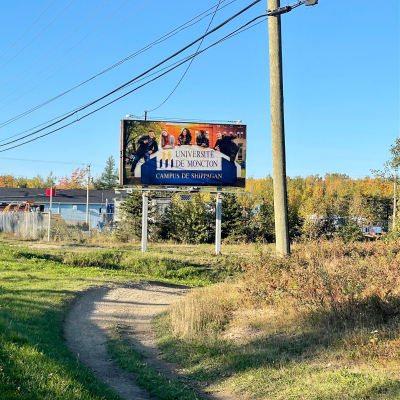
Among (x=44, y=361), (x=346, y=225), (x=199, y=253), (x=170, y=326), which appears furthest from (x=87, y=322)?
(x=346, y=225)

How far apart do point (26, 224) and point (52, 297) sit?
21234mm

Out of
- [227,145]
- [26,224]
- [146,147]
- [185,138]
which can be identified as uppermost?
[185,138]

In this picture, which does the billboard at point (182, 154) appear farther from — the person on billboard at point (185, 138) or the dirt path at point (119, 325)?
the dirt path at point (119, 325)

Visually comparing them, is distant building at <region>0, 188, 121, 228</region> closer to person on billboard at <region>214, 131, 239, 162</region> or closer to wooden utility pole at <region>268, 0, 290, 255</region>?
person on billboard at <region>214, 131, 239, 162</region>

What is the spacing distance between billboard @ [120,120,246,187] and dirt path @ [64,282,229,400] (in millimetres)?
8957

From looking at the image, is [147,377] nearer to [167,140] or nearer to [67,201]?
[167,140]

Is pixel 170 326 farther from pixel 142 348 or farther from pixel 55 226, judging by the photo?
pixel 55 226

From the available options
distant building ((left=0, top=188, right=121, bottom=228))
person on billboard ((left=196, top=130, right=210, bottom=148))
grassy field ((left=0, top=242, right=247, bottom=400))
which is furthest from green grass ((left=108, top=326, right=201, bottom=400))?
distant building ((left=0, top=188, right=121, bottom=228))

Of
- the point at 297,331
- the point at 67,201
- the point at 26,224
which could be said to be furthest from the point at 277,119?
the point at 67,201

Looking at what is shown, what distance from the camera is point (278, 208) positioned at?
1087 centimetres

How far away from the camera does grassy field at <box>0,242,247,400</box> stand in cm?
521

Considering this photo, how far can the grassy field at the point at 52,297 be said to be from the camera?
205 inches

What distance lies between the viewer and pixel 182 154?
24812mm

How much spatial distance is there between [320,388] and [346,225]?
2403 cm
